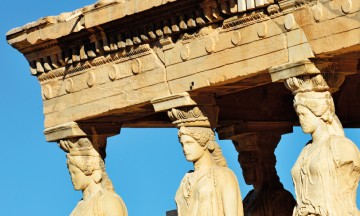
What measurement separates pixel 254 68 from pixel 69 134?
145 inches

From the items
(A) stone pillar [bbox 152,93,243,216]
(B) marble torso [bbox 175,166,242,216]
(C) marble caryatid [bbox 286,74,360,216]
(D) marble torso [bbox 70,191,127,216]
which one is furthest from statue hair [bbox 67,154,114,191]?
(C) marble caryatid [bbox 286,74,360,216]

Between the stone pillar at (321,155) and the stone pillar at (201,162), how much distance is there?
1275 millimetres

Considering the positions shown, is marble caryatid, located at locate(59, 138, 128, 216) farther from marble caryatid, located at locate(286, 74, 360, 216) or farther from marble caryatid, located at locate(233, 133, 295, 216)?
marble caryatid, located at locate(286, 74, 360, 216)

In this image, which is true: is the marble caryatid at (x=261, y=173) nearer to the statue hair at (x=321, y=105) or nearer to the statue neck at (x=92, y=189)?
the statue neck at (x=92, y=189)

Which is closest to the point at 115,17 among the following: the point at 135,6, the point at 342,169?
the point at 135,6

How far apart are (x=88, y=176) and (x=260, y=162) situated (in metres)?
2.59

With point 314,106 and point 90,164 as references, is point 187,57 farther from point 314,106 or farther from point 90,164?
point 90,164

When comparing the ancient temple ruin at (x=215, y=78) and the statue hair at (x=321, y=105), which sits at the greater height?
the ancient temple ruin at (x=215, y=78)

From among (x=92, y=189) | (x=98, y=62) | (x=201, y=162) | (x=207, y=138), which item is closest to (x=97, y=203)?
(x=92, y=189)

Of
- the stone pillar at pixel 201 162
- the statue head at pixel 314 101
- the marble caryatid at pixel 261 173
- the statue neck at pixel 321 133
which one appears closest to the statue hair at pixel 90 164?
the stone pillar at pixel 201 162

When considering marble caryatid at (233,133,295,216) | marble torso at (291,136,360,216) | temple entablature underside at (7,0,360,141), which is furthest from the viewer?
marble caryatid at (233,133,295,216)

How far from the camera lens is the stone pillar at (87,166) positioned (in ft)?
84.6

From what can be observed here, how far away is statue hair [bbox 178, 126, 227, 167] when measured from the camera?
949 inches

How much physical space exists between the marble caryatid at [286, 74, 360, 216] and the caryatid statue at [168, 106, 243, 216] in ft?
4.03
